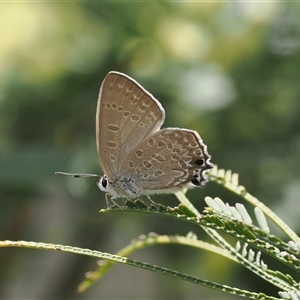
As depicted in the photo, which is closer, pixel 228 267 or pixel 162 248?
pixel 228 267

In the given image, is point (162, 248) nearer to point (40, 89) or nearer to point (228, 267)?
point (228, 267)

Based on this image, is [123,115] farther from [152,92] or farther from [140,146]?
[152,92]

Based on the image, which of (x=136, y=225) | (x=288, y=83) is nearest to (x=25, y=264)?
(x=136, y=225)

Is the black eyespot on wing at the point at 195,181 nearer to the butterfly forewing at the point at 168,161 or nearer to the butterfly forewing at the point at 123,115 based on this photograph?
the butterfly forewing at the point at 168,161

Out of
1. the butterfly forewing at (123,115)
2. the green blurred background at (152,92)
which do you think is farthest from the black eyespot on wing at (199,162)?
the green blurred background at (152,92)

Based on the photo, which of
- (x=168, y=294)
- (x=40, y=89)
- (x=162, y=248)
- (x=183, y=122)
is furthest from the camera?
(x=168, y=294)

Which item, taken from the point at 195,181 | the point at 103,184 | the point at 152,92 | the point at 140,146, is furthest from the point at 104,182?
the point at 152,92

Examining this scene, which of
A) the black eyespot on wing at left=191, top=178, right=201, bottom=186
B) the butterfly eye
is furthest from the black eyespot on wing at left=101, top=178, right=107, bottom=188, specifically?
the black eyespot on wing at left=191, top=178, right=201, bottom=186
